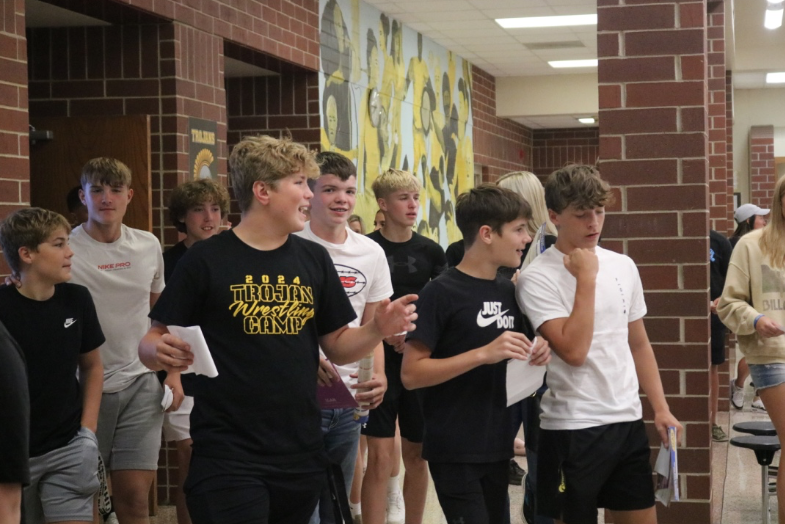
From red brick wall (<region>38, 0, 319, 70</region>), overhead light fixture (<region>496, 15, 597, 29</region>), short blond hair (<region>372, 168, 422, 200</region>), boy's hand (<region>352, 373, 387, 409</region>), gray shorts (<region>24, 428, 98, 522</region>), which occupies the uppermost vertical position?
overhead light fixture (<region>496, 15, 597, 29</region>)

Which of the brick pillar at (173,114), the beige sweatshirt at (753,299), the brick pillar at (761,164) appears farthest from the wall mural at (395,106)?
the brick pillar at (761,164)

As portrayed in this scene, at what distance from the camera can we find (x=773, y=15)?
11211 millimetres

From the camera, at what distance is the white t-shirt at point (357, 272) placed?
3953 millimetres

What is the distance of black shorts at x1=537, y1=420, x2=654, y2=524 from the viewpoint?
331cm

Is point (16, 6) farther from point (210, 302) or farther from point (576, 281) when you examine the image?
point (576, 281)

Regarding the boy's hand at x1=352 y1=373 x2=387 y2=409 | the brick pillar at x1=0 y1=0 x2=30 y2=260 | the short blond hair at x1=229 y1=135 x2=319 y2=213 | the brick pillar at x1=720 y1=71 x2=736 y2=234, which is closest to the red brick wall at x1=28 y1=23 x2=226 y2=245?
the brick pillar at x1=0 y1=0 x2=30 y2=260

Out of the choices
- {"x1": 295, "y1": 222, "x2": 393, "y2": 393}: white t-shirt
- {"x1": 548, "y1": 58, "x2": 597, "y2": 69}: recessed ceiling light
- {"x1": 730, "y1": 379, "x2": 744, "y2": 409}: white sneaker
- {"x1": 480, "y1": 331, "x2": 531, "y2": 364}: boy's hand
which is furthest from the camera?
{"x1": 548, "y1": 58, "x2": 597, "y2": 69}: recessed ceiling light

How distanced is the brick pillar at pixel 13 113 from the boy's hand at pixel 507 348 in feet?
7.67

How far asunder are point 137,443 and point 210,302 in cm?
179

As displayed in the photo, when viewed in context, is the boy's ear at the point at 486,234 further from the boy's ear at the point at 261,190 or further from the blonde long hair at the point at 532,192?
the blonde long hair at the point at 532,192

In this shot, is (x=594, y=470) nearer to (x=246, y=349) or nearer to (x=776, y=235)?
(x=246, y=349)

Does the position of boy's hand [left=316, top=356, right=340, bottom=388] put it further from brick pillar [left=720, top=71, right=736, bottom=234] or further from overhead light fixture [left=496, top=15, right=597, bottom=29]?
brick pillar [left=720, top=71, right=736, bottom=234]

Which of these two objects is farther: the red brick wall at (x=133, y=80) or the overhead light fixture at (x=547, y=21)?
the overhead light fixture at (x=547, y=21)

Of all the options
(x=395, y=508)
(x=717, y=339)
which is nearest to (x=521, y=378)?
(x=395, y=508)
